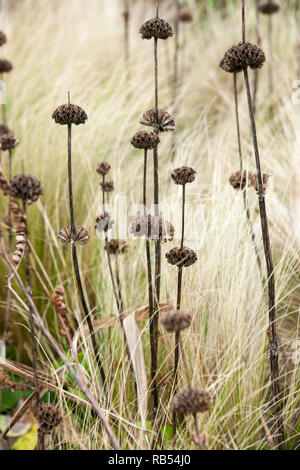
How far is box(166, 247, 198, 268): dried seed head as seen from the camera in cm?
121

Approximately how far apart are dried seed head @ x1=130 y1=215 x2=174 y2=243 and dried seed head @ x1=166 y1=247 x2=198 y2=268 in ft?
0.16

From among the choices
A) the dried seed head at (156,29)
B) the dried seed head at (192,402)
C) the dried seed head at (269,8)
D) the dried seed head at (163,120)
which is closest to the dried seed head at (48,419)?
the dried seed head at (192,402)

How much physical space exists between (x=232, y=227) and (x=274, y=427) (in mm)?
598

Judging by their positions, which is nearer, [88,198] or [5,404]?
[5,404]

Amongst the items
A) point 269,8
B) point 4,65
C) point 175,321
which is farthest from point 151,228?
point 269,8

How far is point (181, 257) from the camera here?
1217 millimetres

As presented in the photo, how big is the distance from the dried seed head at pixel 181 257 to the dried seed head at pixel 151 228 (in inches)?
2.0

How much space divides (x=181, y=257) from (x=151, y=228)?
93 mm

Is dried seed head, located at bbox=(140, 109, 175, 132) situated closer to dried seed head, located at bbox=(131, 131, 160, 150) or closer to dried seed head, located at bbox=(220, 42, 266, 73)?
dried seed head, located at bbox=(131, 131, 160, 150)

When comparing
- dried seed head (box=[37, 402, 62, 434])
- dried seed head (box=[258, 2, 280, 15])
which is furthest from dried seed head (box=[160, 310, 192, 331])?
dried seed head (box=[258, 2, 280, 15])

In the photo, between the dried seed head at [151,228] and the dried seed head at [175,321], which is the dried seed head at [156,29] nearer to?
the dried seed head at [151,228]

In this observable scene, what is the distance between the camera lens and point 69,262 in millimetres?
2014

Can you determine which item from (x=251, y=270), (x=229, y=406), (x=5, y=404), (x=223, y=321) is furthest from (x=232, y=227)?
(x=5, y=404)
